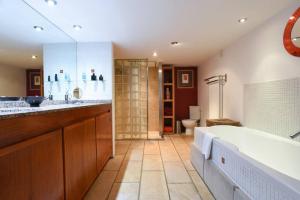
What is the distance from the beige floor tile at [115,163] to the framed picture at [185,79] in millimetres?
3204

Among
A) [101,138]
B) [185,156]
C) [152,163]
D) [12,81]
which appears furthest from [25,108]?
[185,156]

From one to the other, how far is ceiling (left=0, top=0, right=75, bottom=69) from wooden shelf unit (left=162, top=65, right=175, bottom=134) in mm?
3227

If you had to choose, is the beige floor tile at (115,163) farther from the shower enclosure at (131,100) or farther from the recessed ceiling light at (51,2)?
the recessed ceiling light at (51,2)

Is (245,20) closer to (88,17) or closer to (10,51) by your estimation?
(88,17)

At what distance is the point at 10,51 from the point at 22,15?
491 mm

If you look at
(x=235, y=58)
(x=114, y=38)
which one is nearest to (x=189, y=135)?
(x=235, y=58)

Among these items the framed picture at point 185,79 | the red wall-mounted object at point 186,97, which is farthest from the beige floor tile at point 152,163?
the framed picture at point 185,79

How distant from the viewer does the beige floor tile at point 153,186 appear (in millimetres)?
1822

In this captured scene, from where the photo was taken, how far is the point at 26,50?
2051mm

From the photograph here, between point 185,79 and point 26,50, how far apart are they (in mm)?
4323

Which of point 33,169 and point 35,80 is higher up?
point 35,80

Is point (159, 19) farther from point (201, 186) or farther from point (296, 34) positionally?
point (201, 186)

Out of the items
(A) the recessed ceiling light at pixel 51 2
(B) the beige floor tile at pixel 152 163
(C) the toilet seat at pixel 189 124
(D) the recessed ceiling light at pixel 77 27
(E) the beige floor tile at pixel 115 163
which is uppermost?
(D) the recessed ceiling light at pixel 77 27

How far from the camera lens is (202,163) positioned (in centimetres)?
218
